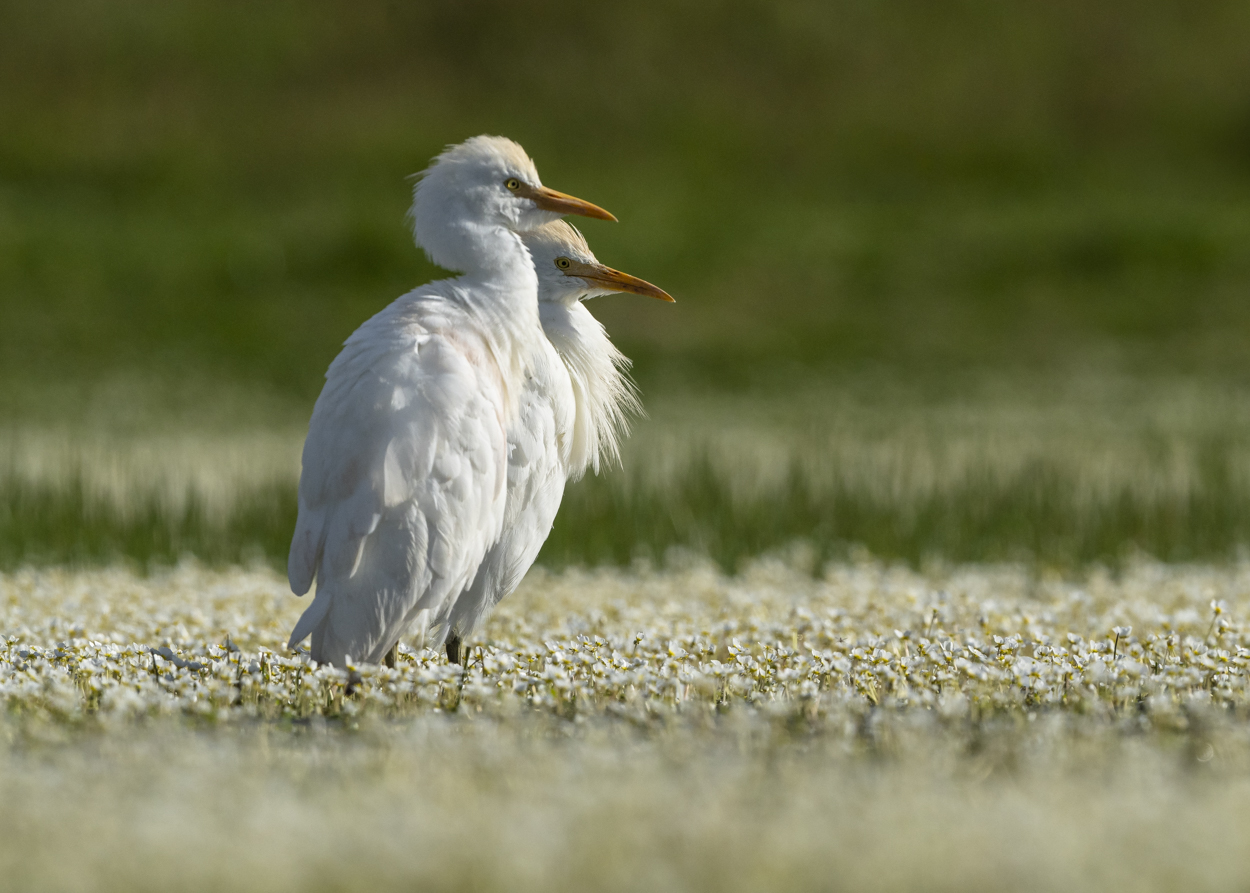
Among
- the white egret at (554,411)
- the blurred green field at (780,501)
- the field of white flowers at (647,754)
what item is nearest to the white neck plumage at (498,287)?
the white egret at (554,411)

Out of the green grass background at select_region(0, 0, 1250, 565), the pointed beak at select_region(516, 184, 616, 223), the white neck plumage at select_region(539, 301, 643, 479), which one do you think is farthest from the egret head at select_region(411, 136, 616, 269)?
the green grass background at select_region(0, 0, 1250, 565)

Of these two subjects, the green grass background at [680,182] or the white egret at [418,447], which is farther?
the green grass background at [680,182]

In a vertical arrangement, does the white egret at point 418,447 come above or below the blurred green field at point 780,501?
above

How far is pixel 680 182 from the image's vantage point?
30.2m

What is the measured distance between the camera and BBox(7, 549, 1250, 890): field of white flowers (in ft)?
9.78

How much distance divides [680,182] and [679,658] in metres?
25.6

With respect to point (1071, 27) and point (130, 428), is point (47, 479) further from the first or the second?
point (1071, 27)

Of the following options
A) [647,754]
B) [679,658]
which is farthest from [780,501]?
[647,754]

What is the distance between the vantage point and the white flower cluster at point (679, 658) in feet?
15.6

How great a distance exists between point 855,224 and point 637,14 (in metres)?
8.66

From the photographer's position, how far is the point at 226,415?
19.2 meters

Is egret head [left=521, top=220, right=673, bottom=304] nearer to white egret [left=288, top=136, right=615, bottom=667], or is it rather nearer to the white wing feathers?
white egret [left=288, top=136, right=615, bottom=667]

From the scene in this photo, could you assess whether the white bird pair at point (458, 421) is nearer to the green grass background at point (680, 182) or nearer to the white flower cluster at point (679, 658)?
the white flower cluster at point (679, 658)

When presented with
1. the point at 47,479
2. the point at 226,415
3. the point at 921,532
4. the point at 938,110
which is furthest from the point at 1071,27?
the point at 47,479
